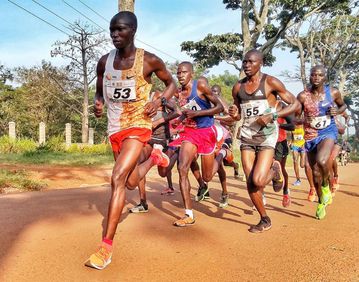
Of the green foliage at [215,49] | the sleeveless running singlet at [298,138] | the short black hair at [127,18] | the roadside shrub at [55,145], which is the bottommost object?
the roadside shrub at [55,145]

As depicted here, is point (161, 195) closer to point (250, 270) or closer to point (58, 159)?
point (250, 270)

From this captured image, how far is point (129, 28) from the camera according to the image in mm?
4047

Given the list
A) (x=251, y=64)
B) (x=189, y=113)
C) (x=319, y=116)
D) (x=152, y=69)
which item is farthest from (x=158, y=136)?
(x=152, y=69)

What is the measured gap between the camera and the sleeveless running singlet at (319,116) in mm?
6629

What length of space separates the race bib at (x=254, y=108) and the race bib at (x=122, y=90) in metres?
1.89

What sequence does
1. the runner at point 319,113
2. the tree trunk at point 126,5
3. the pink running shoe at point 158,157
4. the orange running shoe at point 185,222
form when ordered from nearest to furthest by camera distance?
the orange running shoe at point 185,222
the pink running shoe at point 158,157
the runner at point 319,113
the tree trunk at point 126,5

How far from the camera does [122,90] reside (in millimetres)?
4129

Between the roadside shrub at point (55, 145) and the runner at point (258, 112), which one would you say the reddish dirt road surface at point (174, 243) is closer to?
the runner at point (258, 112)

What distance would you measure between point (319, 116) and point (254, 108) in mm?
1711

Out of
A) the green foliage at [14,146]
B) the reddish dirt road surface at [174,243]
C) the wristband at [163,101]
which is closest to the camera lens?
the reddish dirt road surface at [174,243]

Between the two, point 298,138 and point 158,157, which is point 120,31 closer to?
point 158,157

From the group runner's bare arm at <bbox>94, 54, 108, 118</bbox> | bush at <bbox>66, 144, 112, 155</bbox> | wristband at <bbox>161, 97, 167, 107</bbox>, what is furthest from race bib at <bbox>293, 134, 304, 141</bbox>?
bush at <bbox>66, 144, 112, 155</bbox>

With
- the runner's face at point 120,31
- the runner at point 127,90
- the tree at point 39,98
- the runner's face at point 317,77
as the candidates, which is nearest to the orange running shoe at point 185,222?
the runner at point 127,90

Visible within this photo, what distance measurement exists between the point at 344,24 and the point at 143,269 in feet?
103
